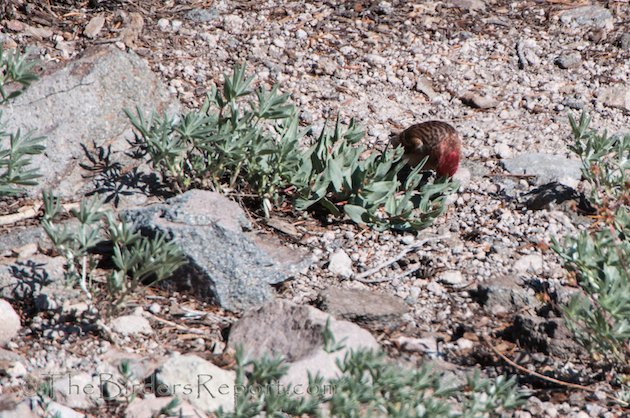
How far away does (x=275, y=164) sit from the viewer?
4699mm

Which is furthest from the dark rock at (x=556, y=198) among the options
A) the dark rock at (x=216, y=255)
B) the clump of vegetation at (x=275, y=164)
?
the dark rock at (x=216, y=255)

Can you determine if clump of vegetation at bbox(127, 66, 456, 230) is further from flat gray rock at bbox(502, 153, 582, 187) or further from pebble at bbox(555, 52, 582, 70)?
pebble at bbox(555, 52, 582, 70)

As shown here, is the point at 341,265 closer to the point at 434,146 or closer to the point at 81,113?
the point at 434,146

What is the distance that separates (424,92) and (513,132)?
73 centimetres

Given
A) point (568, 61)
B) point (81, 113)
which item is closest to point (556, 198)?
point (568, 61)

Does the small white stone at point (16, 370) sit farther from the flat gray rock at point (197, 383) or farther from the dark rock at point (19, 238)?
the dark rock at point (19, 238)

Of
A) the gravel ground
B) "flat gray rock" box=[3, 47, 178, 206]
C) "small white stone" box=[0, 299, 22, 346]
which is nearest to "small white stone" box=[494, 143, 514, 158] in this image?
the gravel ground

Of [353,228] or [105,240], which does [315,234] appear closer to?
[353,228]

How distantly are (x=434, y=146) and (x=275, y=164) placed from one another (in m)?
0.96

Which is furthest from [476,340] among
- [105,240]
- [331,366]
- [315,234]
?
[105,240]

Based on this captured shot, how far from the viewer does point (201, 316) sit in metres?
4.04

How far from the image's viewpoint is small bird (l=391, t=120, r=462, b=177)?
200 inches

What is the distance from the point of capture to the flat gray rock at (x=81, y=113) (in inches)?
184

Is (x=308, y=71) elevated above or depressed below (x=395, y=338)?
above
